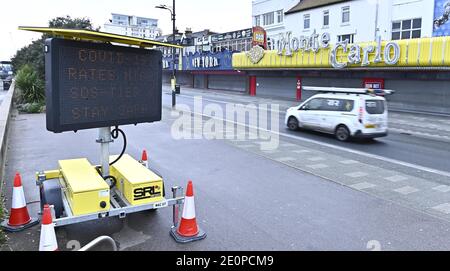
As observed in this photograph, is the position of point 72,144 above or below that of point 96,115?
below

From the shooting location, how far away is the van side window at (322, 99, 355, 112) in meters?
13.8

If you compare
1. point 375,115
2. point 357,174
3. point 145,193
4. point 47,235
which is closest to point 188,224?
point 145,193

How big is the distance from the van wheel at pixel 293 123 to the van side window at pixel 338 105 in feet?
4.64

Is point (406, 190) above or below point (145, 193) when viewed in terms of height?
below

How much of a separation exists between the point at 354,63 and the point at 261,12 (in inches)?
791

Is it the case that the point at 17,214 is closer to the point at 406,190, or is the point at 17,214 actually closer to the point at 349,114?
the point at 406,190

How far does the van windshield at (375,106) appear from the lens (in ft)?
44.3

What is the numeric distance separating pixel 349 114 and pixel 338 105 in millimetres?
730

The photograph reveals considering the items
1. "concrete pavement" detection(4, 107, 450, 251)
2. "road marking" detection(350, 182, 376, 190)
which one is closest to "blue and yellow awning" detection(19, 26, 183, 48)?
"concrete pavement" detection(4, 107, 450, 251)

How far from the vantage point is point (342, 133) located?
1371 cm

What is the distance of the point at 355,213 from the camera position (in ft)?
20.2

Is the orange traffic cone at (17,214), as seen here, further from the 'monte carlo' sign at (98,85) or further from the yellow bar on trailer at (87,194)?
the 'monte carlo' sign at (98,85)

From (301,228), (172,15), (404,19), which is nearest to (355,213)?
(301,228)
